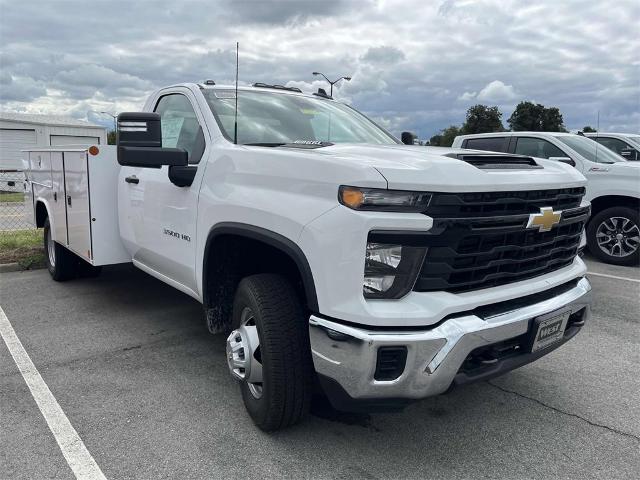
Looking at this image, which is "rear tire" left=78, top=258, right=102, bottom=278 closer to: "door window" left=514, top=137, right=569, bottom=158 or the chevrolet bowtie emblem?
the chevrolet bowtie emblem

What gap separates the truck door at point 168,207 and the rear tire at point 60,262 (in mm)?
1888

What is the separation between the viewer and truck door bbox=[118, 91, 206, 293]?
142 inches

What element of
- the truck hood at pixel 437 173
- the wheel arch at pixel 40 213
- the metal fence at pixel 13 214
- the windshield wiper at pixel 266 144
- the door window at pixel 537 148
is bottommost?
the metal fence at pixel 13 214

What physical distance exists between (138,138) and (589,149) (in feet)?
24.7

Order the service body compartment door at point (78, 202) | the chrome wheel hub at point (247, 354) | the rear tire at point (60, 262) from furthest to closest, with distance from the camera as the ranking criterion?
1. the rear tire at point (60, 262)
2. the service body compartment door at point (78, 202)
3. the chrome wheel hub at point (247, 354)

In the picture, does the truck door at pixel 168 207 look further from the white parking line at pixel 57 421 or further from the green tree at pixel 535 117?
the green tree at pixel 535 117

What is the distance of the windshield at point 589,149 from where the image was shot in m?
8.25

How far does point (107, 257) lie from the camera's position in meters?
4.86

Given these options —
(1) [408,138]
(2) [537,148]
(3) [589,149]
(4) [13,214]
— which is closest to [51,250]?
(1) [408,138]

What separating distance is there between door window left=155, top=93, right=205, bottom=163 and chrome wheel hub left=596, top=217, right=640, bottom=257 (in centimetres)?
643

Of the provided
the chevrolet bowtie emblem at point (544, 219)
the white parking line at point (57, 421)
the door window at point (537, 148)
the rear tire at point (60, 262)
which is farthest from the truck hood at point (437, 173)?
the door window at point (537, 148)

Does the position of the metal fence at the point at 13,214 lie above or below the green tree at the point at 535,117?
below

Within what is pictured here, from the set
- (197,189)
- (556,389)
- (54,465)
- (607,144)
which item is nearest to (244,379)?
(54,465)

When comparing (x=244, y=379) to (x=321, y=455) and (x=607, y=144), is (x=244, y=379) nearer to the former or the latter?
(x=321, y=455)
